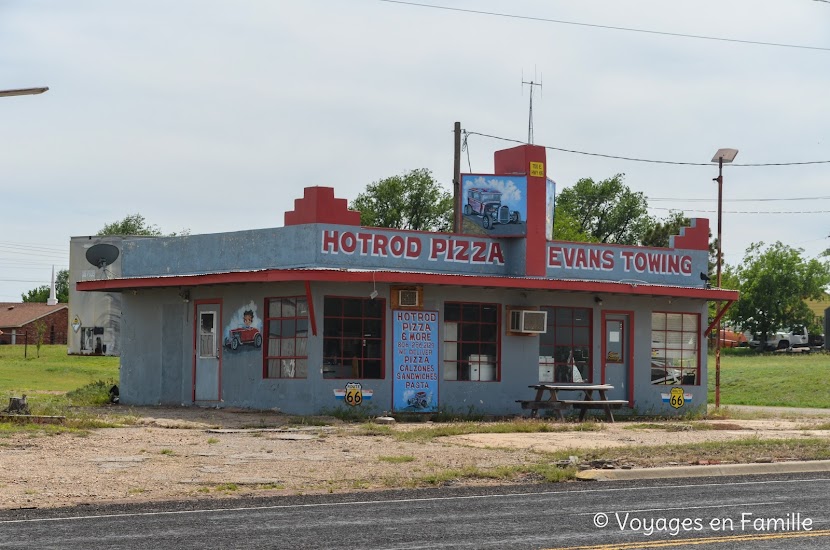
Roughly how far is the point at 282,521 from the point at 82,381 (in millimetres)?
34299

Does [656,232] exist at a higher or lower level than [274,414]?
higher

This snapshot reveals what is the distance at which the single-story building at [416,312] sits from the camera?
2416cm

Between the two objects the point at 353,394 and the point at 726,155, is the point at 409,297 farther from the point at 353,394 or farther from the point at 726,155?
the point at 726,155

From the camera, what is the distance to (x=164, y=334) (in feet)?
90.8

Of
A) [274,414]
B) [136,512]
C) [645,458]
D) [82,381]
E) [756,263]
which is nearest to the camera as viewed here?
[136,512]

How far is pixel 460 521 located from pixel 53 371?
1501 inches

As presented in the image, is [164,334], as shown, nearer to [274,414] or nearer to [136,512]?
[274,414]

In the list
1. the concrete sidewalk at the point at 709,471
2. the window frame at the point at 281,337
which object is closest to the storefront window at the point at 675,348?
the window frame at the point at 281,337

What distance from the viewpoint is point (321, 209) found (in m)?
24.1

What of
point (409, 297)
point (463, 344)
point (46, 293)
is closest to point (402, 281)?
point (409, 297)

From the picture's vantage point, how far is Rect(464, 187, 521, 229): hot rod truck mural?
87.0 ft

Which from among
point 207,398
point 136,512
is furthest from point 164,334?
A: point 136,512

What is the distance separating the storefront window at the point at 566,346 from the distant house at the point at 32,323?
217 ft

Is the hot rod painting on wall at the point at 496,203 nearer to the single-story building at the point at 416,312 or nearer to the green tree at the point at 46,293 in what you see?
the single-story building at the point at 416,312
